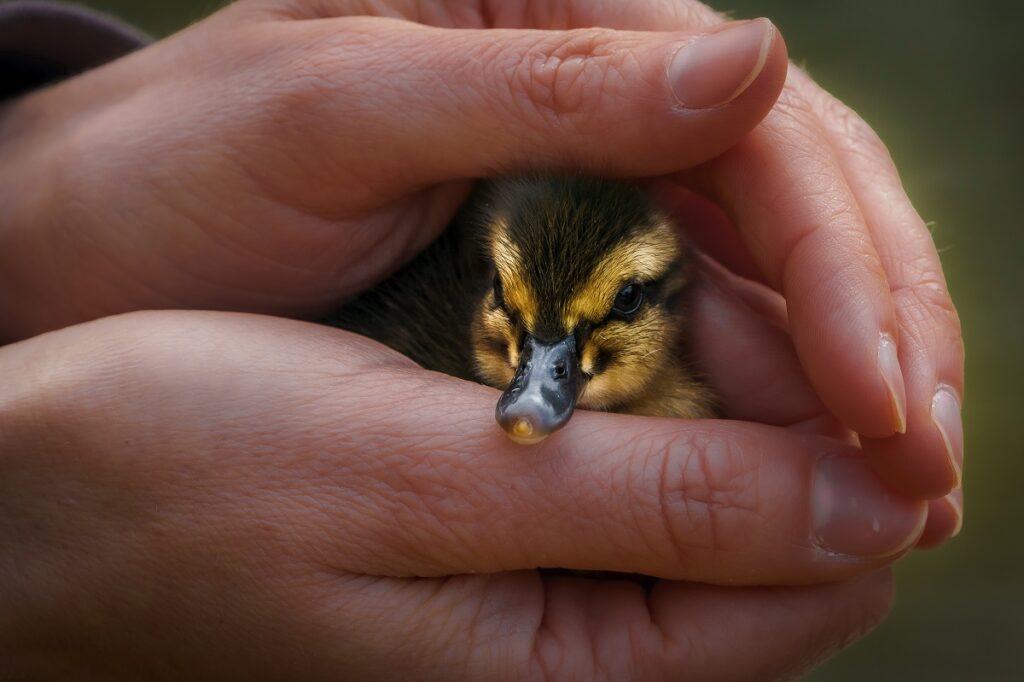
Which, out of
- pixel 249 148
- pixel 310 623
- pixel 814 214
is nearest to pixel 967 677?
pixel 814 214

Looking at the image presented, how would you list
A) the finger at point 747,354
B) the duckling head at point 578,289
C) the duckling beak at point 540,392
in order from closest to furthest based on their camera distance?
the duckling beak at point 540,392
the duckling head at point 578,289
the finger at point 747,354

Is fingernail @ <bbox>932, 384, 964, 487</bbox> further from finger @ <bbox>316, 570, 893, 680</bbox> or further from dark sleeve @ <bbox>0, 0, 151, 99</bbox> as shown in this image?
dark sleeve @ <bbox>0, 0, 151, 99</bbox>

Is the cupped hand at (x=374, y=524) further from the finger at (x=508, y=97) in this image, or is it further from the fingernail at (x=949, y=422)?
the finger at (x=508, y=97)

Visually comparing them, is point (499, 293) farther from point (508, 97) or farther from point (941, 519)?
point (941, 519)

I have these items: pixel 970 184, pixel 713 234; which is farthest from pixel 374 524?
pixel 970 184

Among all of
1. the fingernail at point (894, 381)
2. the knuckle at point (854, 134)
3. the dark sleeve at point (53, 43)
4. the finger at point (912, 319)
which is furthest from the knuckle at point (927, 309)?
the dark sleeve at point (53, 43)

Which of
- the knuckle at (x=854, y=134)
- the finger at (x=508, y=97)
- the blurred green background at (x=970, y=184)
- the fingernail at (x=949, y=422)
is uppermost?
the finger at (x=508, y=97)

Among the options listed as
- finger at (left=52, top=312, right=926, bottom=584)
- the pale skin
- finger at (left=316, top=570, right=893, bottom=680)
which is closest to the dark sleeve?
the pale skin
